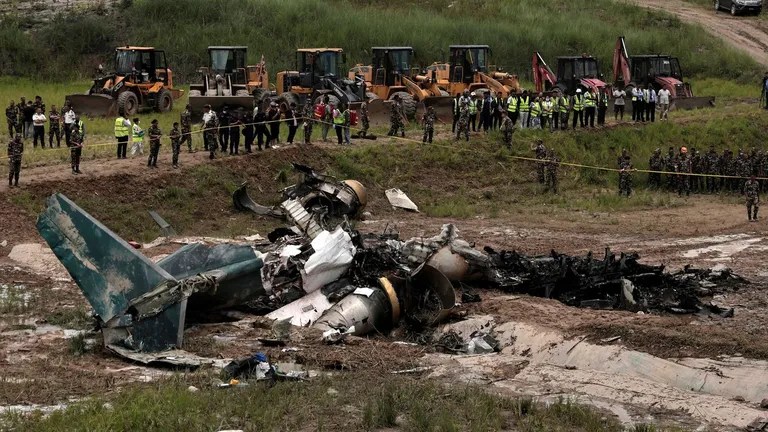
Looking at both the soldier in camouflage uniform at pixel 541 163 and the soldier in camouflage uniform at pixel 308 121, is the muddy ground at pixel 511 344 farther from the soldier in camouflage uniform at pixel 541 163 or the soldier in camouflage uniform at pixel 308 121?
the soldier in camouflage uniform at pixel 308 121

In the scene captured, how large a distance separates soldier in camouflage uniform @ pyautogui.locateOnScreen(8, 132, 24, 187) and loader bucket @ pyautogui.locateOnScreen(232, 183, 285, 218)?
4.86 metres

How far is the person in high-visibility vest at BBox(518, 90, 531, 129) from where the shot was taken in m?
35.8

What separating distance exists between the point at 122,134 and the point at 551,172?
11.2 meters

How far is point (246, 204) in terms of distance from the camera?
27297mm

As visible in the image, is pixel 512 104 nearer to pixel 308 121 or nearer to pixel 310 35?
pixel 308 121

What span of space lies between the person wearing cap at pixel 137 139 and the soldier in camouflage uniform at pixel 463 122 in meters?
9.27

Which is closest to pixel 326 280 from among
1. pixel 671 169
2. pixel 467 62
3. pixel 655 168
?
pixel 655 168

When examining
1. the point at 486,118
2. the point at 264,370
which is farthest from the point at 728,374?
the point at 486,118

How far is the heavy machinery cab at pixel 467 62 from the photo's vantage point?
4078 centimetres

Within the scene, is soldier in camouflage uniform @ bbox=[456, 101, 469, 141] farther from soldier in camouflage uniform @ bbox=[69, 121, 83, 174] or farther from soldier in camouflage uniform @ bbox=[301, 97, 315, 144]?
soldier in camouflage uniform @ bbox=[69, 121, 83, 174]

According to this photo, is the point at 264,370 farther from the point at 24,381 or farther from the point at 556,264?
the point at 556,264

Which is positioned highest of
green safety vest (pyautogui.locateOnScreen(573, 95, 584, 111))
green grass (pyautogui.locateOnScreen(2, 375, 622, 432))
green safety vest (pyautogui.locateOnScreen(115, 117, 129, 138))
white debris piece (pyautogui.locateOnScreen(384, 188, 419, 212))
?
green grass (pyautogui.locateOnScreen(2, 375, 622, 432))

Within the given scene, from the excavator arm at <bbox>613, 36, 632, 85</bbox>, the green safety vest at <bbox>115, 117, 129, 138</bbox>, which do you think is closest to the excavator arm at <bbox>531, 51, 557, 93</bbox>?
the excavator arm at <bbox>613, 36, 632, 85</bbox>

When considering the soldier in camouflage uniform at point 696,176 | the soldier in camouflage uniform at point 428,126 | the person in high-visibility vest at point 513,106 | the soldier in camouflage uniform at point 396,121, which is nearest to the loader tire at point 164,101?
the soldier in camouflage uniform at point 396,121
